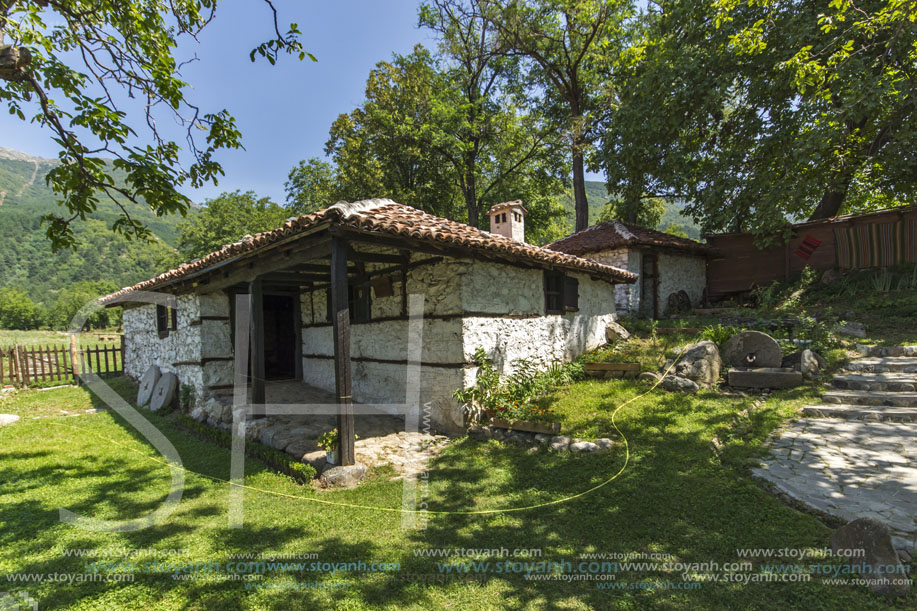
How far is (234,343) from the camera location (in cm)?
835

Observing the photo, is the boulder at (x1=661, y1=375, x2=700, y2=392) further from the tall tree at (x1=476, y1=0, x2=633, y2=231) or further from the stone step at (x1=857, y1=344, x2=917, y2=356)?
the tall tree at (x1=476, y1=0, x2=633, y2=231)

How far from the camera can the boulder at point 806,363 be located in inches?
272

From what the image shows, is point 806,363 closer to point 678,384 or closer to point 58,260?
point 678,384

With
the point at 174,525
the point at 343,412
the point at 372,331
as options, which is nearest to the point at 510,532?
the point at 343,412

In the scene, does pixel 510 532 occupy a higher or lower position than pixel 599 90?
lower

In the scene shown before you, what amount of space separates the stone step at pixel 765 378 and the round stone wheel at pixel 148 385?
12420 mm

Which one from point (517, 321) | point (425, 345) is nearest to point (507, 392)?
point (517, 321)

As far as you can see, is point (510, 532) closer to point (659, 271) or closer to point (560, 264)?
point (560, 264)

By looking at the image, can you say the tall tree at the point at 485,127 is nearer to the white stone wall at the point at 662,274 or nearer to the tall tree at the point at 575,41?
the tall tree at the point at 575,41

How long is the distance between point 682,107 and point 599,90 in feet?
15.7

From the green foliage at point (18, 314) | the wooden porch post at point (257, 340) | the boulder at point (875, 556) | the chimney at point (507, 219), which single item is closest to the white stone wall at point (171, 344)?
the wooden porch post at point (257, 340)

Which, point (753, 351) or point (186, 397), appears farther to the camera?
point (186, 397)

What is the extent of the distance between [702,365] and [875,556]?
4.85 meters

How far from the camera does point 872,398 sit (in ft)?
19.0
